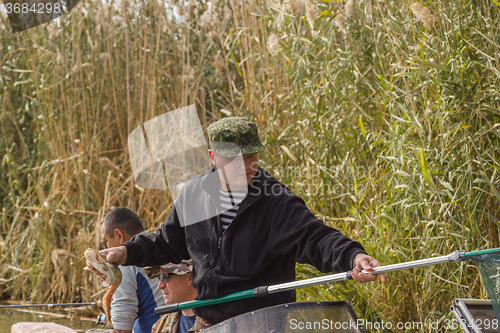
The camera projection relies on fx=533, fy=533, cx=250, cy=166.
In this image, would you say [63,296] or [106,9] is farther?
[106,9]

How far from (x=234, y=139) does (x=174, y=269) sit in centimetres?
101

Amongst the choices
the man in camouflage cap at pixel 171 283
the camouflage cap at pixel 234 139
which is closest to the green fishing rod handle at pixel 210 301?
the camouflage cap at pixel 234 139

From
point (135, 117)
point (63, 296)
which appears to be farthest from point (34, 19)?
point (63, 296)

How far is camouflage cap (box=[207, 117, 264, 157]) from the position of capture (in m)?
2.01

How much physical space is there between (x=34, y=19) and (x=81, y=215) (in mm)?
2111

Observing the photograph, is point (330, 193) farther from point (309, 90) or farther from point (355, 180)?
point (309, 90)

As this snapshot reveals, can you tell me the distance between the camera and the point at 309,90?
11.9ft

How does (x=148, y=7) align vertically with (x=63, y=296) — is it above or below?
above

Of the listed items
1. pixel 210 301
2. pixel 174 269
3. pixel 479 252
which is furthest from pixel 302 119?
pixel 479 252

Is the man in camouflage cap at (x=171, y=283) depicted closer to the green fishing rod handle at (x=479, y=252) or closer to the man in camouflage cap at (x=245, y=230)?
the man in camouflage cap at (x=245, y=230)

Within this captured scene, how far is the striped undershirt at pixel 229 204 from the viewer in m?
2.07

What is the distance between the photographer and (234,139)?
6.60ft

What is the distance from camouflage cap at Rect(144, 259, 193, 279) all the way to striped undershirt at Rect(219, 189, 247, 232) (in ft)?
2.40

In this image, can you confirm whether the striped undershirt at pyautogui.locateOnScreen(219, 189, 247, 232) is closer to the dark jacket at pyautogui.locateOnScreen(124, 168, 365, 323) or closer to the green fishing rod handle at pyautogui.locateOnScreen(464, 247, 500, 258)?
the dark jacket at pyautogui.locateOnScreen(124, 168, 365, 323)
